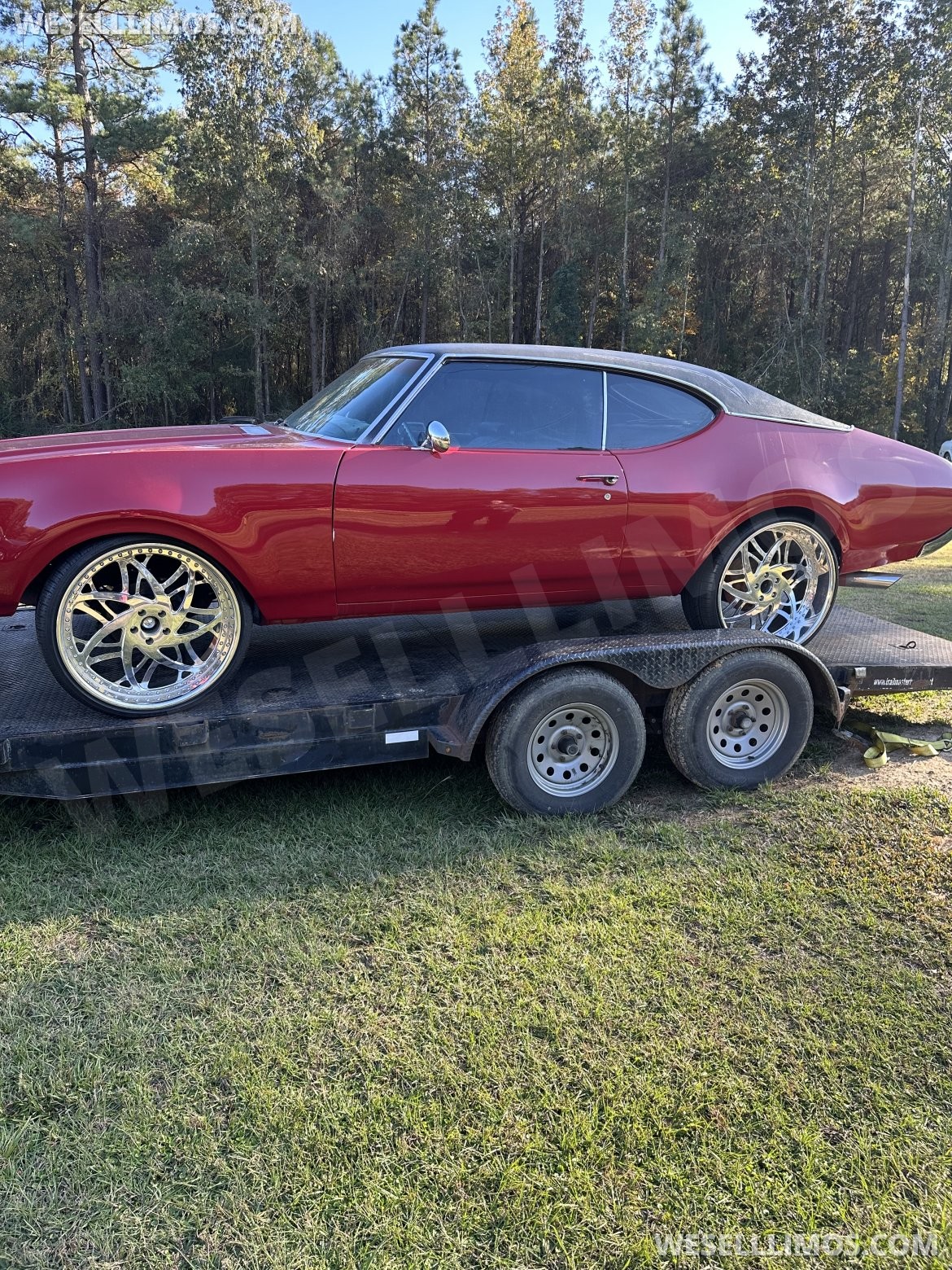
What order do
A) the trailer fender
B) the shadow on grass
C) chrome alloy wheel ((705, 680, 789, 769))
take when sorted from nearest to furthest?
the shadow on grass
the trailer fender
chrome alloy wheel ((705, 680, 789, 769))

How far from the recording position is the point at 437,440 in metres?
3.46

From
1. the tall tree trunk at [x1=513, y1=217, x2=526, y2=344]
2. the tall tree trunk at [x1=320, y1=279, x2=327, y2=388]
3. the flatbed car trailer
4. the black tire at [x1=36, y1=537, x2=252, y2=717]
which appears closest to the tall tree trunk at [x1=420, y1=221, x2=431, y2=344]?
the tall tree trunk at [x1=513, y1=217, x2=526, y2=344]

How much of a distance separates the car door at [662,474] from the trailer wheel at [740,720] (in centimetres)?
59

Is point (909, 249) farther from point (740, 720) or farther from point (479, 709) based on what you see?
point (479, 709)

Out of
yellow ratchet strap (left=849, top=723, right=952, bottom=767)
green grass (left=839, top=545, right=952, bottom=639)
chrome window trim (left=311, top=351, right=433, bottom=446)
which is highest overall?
chrome window trim (left=311, top=351, right=433, bottom=446)

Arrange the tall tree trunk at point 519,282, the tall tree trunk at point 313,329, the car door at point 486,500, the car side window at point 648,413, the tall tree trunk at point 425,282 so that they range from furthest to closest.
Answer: the tall tree trunk at point 519,282 < the tall tree trunk at point 425,282 < the tall tree trunk at point 313,329 < the car side window at point 648,413 < the car door at point 486,500

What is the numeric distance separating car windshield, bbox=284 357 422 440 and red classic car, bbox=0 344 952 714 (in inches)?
0.7

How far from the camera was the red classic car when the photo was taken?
309cm

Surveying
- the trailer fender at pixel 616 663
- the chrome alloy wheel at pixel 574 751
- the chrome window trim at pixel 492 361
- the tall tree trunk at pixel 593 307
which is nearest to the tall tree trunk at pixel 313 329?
the tall tree trunk at pixel 593 307

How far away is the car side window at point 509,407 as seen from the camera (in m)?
3.65

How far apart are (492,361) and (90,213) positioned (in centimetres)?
2980

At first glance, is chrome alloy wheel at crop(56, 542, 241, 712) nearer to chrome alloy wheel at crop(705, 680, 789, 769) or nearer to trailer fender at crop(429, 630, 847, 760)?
trailer fender at crop(429, 630, 847, 760)

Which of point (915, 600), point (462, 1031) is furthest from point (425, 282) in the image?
point (462, 1031)

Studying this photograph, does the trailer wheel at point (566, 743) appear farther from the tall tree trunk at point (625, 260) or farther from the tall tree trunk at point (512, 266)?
the tall tree trunk at point (625, 260)
